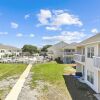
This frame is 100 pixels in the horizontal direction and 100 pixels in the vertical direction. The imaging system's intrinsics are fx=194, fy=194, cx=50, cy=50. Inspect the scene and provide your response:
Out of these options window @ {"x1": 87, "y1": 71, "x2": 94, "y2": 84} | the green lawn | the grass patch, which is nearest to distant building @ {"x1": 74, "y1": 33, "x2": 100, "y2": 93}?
window @ {"x1": 87, "y1": 71, "x2": 94, "y2": 84}

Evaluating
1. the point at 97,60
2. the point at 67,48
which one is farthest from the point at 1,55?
the point at 97,60

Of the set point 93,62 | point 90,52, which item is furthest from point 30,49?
point 93,62

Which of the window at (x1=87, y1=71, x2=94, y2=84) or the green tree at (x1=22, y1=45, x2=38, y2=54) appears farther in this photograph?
the green tree at (x1=22, y1=45, x2=38, y2=54)

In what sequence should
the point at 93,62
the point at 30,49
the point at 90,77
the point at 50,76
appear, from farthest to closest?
1. the point at 30,49
2. the point at 50,76
3. the point at 90,77
4. the point at 93,62

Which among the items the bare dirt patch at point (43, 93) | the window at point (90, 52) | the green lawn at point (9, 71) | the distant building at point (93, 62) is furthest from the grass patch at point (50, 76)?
the window at point (90, 52)

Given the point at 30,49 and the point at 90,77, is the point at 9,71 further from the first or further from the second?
the point at 30,49

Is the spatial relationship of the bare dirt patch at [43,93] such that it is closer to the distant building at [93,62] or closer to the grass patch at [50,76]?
the grass patch at [50,76]

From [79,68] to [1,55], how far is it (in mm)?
41618

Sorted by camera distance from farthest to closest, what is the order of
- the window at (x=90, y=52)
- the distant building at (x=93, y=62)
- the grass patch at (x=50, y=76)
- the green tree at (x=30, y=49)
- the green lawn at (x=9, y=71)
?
1. the green tree at (x=30, y=49)
2. the green lawn at (x=9, y=71)
3. the grass patch at (x=50, y=76)
4. the window at (x=90, y=52)
5. the distant building at (x=93, y=62)

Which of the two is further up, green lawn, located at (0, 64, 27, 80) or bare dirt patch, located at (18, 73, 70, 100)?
green lawn, located at (0, 64, 27, 80)

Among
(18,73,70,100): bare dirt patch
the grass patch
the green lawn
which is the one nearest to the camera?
(18,73,70,100): bare dirt patch

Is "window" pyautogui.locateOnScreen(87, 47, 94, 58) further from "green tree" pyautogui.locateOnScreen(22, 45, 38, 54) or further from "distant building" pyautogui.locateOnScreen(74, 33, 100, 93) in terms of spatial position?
"green tree" pyautogui.locateOnScreen(22, 45, 38, 54)

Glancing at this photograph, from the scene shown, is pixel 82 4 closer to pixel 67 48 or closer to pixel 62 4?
pixel 62 4

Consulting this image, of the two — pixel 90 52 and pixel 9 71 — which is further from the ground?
pixel 90 52
